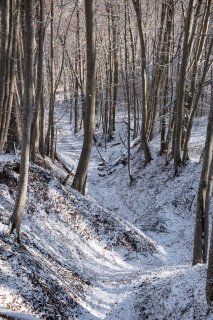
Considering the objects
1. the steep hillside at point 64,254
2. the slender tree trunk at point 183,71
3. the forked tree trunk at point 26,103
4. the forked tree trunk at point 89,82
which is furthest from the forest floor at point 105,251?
the slender tree trunk at point 183,71

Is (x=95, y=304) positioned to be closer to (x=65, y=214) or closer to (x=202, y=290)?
(x=202, y=290)

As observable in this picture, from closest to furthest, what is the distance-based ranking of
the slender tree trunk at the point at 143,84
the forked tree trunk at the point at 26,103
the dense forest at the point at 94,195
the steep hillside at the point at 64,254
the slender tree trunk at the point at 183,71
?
the steep hillside at the point at 64,254, the forked tree trunk at the point at 26,103, the dense forest at the point at 94,195, the slender tree trunk at the point at 183,71, the slender tree trunk at the point at 143,84

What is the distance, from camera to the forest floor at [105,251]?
718cm

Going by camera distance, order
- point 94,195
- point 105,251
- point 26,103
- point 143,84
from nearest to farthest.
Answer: point 26,103 < point 105,251 < point 143,84 < point 94,195

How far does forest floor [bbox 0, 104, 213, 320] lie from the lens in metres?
7.18

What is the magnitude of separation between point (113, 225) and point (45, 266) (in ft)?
16.7

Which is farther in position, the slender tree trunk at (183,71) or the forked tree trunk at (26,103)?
the slender tree trunk at (183,71)

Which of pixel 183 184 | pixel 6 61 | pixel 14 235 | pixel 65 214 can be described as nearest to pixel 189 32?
pixel 183 184

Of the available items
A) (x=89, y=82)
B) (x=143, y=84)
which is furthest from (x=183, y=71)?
(x=89, y=82)

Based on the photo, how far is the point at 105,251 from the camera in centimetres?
1209

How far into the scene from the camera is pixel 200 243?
908cm

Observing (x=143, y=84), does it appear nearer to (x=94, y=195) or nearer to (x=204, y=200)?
(x=94, y=195)

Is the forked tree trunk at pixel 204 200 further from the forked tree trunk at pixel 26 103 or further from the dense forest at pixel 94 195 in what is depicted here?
the forked tree trunk at pixel 26 103

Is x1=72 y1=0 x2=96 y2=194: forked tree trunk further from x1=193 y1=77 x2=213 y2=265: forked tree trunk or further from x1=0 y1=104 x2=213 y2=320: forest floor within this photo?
x1=193 y1=77 x2=213 y2=265: forked tree trunk
